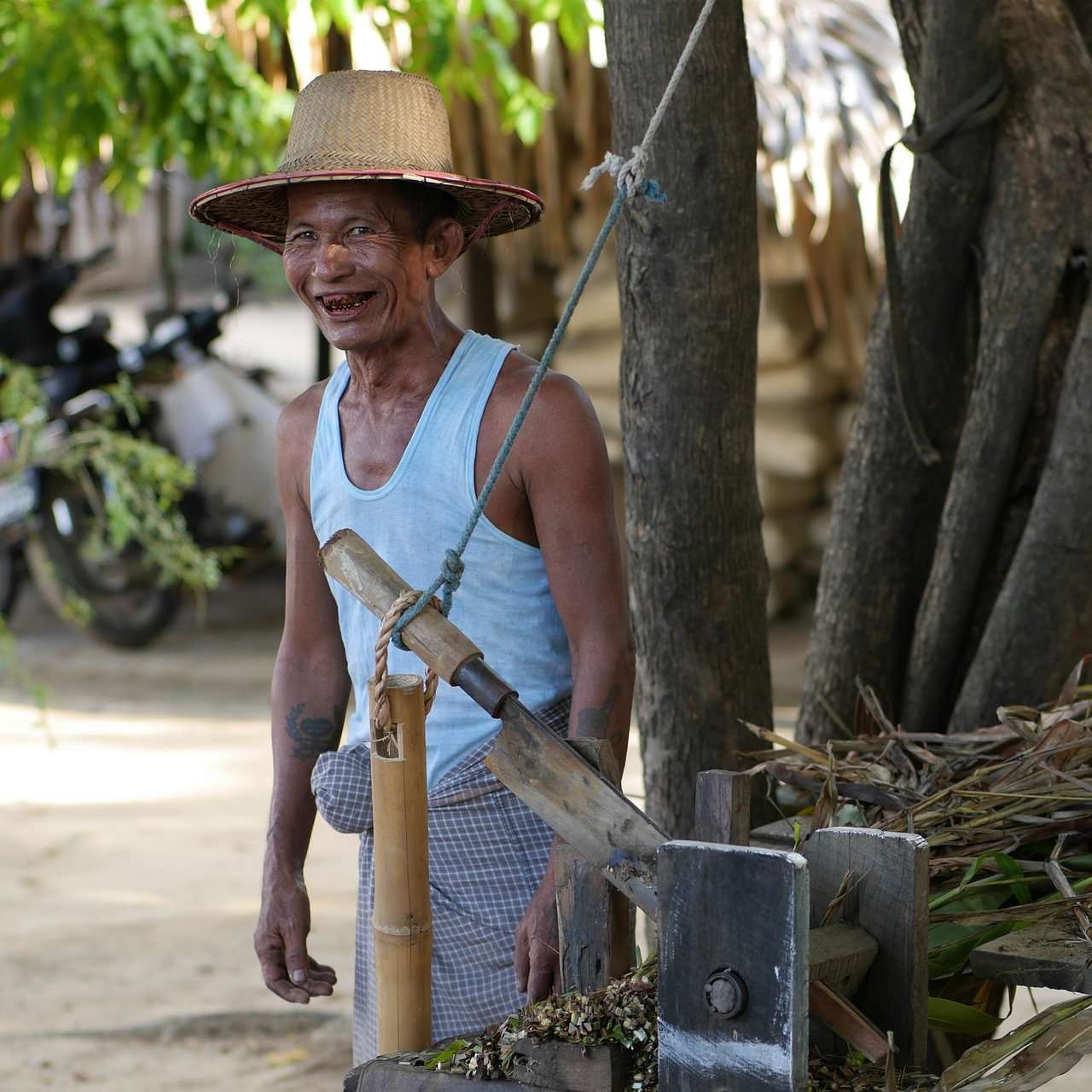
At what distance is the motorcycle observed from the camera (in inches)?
283

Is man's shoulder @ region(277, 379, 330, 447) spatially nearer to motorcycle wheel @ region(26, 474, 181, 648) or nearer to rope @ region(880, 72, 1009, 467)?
rope @ region(880, 72, 1009, 467)

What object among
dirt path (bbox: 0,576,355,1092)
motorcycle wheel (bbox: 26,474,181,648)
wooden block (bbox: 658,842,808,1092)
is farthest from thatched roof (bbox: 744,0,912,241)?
wooden block (bbox: 658,842,808,1092)

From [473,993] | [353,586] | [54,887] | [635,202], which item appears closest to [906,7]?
[635,202]

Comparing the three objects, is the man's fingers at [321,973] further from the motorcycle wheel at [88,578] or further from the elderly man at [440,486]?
the motorcycle wheel at [88,578]

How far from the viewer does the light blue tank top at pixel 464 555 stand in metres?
1.75

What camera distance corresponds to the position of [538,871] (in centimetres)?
183

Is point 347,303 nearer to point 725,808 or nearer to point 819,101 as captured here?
point 725,808

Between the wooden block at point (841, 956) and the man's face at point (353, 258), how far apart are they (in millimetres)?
866

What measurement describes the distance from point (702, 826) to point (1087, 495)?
44.5 inches

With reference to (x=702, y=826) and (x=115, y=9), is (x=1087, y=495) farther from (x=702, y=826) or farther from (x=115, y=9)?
(x=115, y=9)

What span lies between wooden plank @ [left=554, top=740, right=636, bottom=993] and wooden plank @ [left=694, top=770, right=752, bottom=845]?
13cm

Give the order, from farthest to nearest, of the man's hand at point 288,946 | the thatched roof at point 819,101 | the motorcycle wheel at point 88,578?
the motorcycle wheel at point 88,578
the thatched roof at point 819,101
the man's hand at point 288,946

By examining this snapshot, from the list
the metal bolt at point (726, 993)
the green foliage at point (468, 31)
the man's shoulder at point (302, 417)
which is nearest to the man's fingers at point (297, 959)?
the man's shoulder at point (302, 417)

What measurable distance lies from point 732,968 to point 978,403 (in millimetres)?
1379
